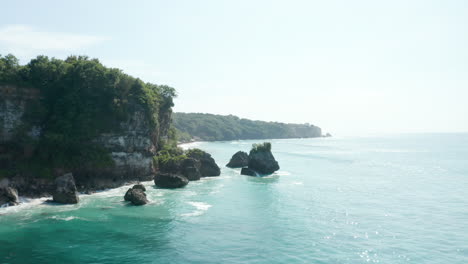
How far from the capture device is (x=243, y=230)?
43.4 m

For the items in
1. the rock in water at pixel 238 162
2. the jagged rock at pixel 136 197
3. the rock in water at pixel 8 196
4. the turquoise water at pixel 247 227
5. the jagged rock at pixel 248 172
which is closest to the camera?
the turquoise water at pixel 247 227

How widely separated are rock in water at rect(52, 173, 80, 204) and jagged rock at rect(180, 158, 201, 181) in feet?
94.9

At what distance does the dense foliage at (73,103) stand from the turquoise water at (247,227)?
10.4m

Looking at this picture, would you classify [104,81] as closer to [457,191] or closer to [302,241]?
[302,241]

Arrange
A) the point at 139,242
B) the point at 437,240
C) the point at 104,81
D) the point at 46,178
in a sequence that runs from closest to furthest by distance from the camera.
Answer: the point at 139,242
the point at 437,240
the point at 46,178
the point at 104,81

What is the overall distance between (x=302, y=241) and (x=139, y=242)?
19.6 metres

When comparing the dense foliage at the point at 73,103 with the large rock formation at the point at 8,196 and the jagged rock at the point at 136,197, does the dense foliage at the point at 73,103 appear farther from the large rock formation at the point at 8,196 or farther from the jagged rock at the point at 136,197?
the jagged rock at the point at 136,197

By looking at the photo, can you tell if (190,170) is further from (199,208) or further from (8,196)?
(8,196)

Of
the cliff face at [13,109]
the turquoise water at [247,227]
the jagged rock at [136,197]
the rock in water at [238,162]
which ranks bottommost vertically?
the turquoise water at [247,227]

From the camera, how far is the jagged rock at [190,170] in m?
79.8

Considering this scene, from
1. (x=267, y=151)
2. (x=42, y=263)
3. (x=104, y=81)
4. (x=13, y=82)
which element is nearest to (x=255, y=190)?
(x=267, y=151)

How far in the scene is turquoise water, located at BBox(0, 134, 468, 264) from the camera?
115 ft

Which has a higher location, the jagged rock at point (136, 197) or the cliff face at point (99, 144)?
the cliff face at point (99, 144)

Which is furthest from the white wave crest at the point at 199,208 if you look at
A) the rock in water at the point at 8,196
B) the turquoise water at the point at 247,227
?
the rock in water at the point at 8,196
